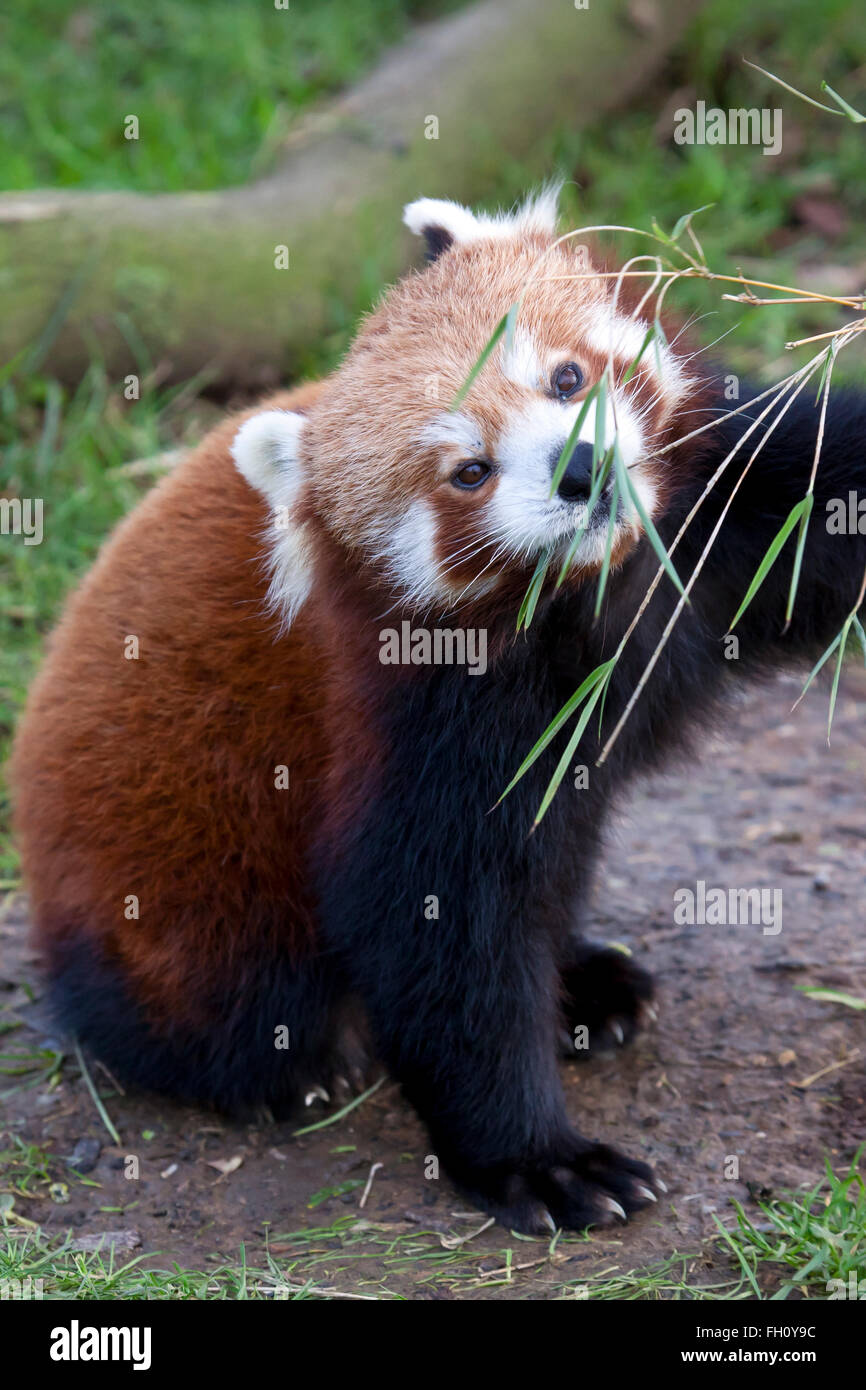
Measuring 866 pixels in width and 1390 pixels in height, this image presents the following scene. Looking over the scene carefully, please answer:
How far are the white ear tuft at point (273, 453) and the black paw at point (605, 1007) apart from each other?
5.26 feet

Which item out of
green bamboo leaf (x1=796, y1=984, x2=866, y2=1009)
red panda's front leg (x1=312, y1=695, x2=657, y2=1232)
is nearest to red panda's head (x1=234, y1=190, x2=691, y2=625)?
red panda's front leg (x1=312, y1=695, x2=657, y2=1232)

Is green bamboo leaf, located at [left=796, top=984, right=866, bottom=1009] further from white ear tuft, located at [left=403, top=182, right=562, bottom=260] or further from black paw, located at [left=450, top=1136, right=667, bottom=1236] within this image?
white ear tuft, located at [left=403, top=182, right=562, bottom=260]

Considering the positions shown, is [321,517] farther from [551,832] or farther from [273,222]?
[273,222]

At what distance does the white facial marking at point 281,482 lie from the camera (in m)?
3.39

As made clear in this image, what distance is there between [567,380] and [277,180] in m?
4.31

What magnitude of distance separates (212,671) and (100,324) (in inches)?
126

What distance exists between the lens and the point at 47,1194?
147 inches

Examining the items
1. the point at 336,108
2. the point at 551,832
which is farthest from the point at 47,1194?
the point at 336,108

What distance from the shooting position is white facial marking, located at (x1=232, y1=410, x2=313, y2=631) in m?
3.39

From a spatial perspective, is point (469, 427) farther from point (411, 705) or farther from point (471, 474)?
point (411, 705)

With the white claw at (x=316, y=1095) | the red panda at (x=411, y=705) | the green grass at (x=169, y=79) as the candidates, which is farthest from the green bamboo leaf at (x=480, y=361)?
the green grass at (x=169, y=79)

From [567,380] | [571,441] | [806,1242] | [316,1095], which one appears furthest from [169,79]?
[806,1242]

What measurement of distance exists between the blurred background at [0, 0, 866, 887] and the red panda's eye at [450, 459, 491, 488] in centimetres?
279

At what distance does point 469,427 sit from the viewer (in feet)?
9.78
